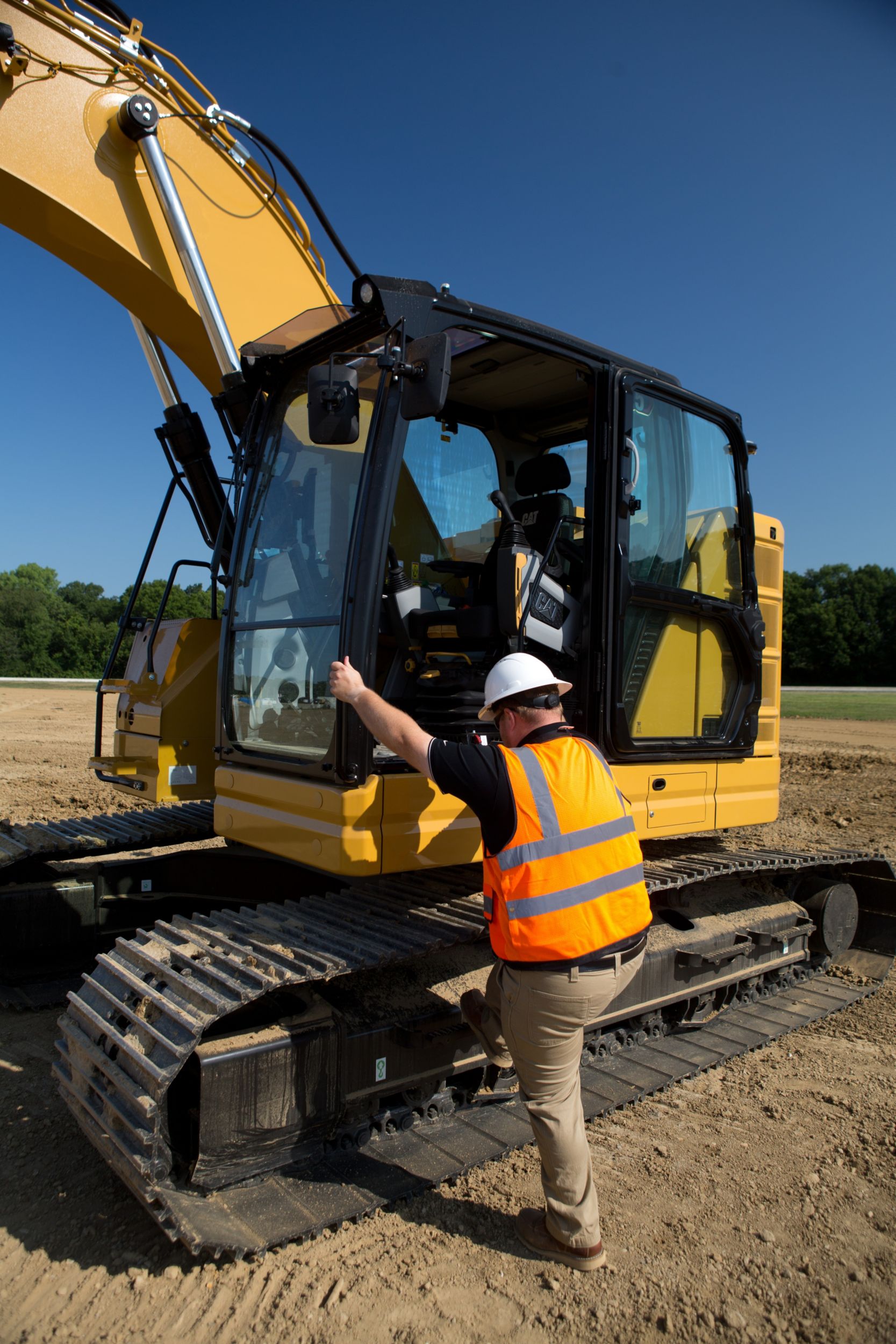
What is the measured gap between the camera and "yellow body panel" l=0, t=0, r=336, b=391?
→ 4121 mm

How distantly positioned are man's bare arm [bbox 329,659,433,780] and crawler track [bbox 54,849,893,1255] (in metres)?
0.72

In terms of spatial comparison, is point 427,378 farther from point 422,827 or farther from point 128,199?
point 128,199

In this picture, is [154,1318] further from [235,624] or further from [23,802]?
[23,802]

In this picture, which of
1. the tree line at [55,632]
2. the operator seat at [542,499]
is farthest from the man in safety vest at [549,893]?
the tree line at [55,632]

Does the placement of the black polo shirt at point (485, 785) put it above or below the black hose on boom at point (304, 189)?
below

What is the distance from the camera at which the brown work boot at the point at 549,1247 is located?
294cm

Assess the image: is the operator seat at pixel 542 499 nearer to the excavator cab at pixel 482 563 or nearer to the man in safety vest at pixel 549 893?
the excavator cab at pixel 482 563

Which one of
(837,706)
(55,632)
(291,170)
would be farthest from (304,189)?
(55,632)

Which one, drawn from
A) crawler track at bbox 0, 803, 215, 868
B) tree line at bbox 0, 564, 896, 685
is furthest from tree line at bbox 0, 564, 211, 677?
crawler track at bbox 0, 803, 215, 868

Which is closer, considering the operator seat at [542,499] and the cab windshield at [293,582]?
the cab windshield at [293,582]

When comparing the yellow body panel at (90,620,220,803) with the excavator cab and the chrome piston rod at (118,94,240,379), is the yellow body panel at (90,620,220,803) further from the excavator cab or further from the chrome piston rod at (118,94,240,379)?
the chrome piston rod at (118,94,240,379)

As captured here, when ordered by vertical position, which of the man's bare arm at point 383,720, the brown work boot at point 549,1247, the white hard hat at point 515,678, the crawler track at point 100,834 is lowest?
the brown work boot at point 549,1247

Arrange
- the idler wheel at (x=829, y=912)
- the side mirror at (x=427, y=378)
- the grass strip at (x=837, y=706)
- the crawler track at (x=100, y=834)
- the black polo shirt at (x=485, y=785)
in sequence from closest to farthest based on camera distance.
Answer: the black polo shirt at (x=485, y=785) < the side mirror at (x=427, y=378) < the crawler track at (x=100, y=834) < the idler wheel at (x=829, y=912) < the grass strip at (x=837, y=706)

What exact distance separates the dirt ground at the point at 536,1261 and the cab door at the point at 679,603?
137 cm
